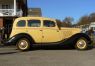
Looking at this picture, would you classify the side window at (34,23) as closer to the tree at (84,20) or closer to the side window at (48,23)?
the side window at (48,23)

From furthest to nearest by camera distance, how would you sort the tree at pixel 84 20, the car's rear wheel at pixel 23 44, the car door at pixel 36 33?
the tree at pixel 84 20 < the car door at pixel 36 33 < the car's rear wheel at pixel 23 44

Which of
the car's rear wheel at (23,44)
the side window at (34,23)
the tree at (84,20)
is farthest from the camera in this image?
the tree at (84,20)

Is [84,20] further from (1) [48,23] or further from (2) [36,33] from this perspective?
(2) [36,33]

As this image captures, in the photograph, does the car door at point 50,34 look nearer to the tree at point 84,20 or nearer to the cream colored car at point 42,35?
the cream colored car at point 42,35

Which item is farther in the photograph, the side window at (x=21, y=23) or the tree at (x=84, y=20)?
the tree at (x=84, y=20)

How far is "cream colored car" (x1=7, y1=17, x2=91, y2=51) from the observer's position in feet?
65.2

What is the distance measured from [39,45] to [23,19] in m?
1.85

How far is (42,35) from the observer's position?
20094 millimetres

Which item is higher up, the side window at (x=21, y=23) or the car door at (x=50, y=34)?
the side window at (x=21, y=23)

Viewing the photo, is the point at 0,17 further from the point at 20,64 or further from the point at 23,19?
the point at 20,64

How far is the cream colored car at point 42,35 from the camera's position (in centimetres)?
1986

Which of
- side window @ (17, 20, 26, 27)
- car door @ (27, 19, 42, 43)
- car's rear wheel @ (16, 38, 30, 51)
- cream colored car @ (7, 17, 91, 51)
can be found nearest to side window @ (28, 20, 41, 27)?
cream colored car @ (7, 17, 91, 51)

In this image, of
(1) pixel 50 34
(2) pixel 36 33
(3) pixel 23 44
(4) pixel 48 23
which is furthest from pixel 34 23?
(3) pixel 23 44

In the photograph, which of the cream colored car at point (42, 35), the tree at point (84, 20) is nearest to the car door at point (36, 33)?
the cream colored car at point (42, 35)
